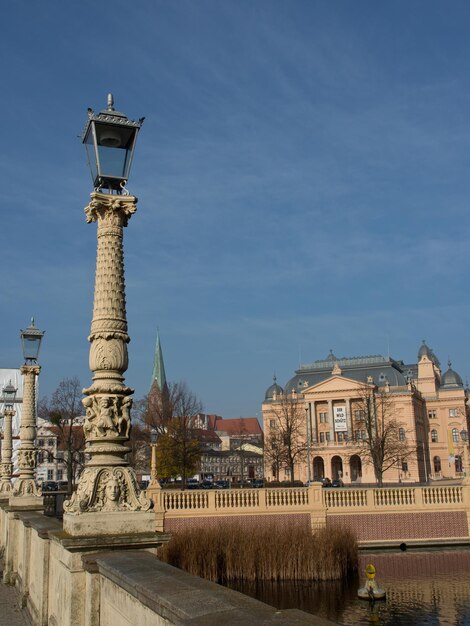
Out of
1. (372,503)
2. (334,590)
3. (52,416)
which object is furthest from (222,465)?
(334,590)

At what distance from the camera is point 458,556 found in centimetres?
2792

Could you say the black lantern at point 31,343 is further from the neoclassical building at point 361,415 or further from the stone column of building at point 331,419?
the stone column of building at point 331,419

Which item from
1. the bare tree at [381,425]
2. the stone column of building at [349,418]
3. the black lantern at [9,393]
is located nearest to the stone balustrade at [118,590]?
the black lantern at [9,393]

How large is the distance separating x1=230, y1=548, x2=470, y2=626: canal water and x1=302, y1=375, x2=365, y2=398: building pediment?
230 feet

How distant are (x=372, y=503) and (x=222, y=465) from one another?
108m

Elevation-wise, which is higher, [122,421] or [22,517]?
[122,421]

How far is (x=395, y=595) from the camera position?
19.9m

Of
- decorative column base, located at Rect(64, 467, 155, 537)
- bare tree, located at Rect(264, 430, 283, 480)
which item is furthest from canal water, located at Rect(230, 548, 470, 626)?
bare tree, located at Rect(264, 430, 283, 480)

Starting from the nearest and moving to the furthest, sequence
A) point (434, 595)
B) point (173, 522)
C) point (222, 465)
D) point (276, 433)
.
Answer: point (434, 595), point (173, 522), point (276, 433), point (222, 465)

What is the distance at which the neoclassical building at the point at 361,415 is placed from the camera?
306 ft

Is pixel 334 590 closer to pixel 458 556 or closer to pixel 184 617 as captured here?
pixel 458 556

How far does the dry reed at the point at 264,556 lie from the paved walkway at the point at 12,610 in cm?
981

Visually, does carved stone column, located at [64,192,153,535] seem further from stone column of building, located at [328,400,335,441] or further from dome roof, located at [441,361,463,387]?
dome roof, located at [441,361,463,387]

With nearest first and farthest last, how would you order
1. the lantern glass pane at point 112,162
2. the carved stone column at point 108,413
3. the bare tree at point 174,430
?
the carved stone column at point 108,413 < the lantern glass pane at point 112,162 < the bare tree at point 174,430
